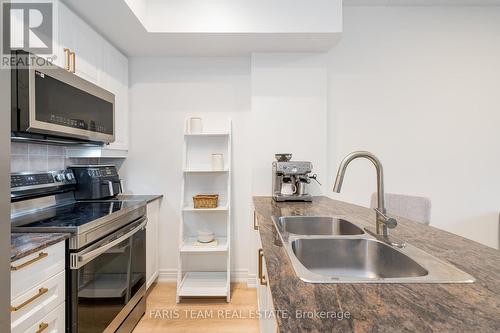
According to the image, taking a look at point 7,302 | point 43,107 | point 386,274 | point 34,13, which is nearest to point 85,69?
point 34,13

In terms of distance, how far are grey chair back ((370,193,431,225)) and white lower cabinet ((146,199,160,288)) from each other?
1.82 metres

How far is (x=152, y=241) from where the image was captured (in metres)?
2.36

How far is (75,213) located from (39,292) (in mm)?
572

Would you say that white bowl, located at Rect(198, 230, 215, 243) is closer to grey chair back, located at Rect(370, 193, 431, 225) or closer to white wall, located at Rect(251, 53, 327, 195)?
white wall, located at Rect(251, 53, 327, 195)

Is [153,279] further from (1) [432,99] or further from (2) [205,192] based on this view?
(1) [432,99]

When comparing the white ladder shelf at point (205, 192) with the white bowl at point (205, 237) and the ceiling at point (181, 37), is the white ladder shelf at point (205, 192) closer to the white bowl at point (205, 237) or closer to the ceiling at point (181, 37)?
the white bowl at point (205, 237)

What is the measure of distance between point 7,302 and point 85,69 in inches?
63.1

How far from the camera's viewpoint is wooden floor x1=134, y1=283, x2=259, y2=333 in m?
1.89

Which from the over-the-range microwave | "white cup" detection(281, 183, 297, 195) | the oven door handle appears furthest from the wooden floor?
the over-the-range microwave

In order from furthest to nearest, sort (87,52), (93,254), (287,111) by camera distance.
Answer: (287,111) → (87,52) → (93,254)

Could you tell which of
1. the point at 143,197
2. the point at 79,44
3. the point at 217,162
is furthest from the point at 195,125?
the point at 79,44

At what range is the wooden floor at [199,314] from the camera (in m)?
1.89

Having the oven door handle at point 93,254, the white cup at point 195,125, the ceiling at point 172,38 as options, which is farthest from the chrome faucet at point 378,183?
the white cup at point 195,125

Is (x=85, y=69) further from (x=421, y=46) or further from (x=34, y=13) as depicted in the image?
(x=421, y=46)
